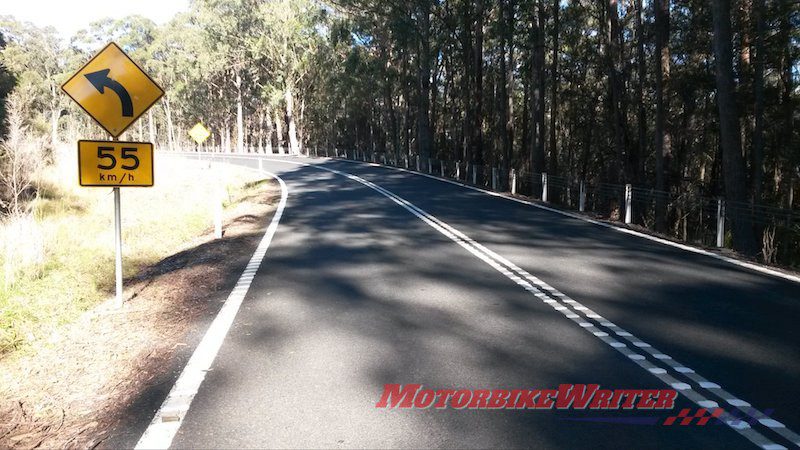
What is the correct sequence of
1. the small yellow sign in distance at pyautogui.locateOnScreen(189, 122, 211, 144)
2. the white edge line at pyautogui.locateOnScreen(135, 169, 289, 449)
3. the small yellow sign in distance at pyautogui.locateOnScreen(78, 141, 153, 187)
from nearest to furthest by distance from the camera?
the white edge line at pyautogui.locateOnScreen(135, 169, 289, 449) → the small yellow sign in distance at pyautogui.locateOnScreen(78, 141, 153, 187) → the small yellow sign in distance at pyautogui.locateOnScreen(189, 122, 211, 144)

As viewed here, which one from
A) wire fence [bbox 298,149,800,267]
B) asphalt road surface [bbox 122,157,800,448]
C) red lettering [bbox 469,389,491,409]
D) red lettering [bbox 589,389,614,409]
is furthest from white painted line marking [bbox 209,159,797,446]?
wire fence [bbox 298,149,800,267]

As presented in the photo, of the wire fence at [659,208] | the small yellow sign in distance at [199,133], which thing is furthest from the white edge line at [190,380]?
the wire fence at [659,208]

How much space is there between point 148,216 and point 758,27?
2133 centimetres

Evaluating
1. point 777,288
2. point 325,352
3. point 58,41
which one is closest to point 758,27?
point 777,288

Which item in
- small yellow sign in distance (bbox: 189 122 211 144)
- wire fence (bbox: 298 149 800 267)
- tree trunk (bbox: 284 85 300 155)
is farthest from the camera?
tree trunk (bbox: 284 85 300 155)

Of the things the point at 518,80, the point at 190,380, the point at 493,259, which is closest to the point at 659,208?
the point at 493,259

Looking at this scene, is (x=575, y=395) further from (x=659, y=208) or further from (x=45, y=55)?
(x=45, y=55)

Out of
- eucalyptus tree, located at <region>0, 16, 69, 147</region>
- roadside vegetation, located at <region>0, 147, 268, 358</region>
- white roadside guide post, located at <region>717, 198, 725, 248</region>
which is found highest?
eucalyptus tree, located at <region>0, 16, 69, 147</region>

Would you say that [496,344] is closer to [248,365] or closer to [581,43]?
[248,365]

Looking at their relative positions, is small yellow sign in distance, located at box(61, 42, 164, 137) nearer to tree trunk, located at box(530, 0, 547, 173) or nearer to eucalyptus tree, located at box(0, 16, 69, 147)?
tree trunk, located at box(530, 0, 547, 173)

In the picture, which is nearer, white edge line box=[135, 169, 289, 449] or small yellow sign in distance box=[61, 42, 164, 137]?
white edge line box=[135, 169, 289, 449]

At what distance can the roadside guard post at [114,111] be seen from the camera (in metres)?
6.87

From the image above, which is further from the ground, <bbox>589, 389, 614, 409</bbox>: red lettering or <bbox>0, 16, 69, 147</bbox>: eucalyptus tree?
<bbox>0, 16, 69, 147</bbox>: eucalyptus tree

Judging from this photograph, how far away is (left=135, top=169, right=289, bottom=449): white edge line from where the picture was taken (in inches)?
151
